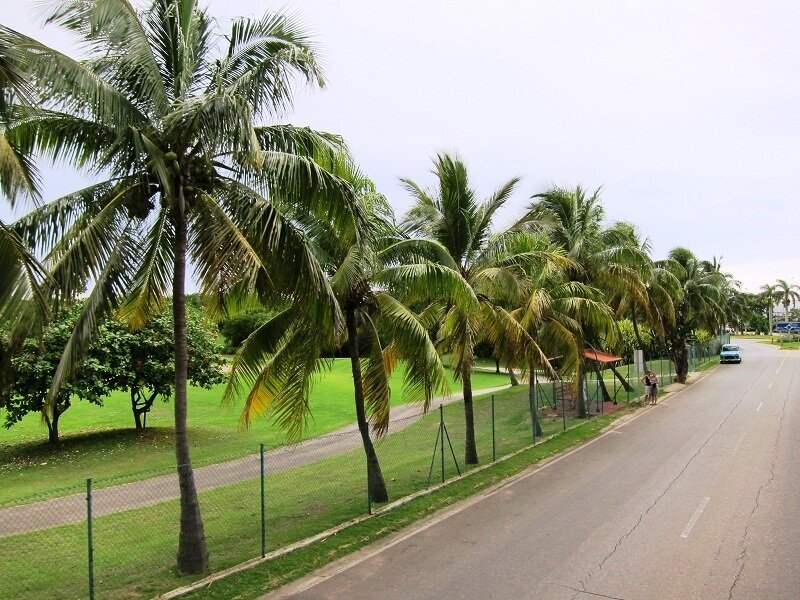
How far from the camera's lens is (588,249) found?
81.3 ft

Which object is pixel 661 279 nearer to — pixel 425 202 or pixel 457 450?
pixel 457 450

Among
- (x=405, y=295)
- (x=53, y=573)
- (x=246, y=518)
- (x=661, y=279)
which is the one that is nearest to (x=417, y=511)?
(x=246, y=518)

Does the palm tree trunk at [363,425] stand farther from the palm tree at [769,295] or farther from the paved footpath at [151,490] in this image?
the palm tree at [769,295]

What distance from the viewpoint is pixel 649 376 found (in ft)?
92.9

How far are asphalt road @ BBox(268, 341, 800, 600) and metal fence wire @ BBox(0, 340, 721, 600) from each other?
188 cm

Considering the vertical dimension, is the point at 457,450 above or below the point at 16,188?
below

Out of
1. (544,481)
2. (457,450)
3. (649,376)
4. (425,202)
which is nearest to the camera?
(544,481)

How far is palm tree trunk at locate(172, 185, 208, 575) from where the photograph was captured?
345 inches

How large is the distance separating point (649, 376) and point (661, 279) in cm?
649

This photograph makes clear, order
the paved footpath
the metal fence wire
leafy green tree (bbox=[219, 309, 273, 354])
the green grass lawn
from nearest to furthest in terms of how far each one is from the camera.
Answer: the metal fence wire → the paved footpath → the green grass lawn → leafy green tree (bbox=[219, 309, 273, 354])

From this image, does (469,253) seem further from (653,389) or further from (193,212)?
(653,389)

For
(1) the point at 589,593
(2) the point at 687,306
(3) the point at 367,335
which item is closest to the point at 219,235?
(3) the point at 367,335

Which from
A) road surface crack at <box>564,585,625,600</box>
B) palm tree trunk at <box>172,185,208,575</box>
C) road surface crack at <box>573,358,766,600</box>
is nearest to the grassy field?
palm tree trunk at <box>172,185,208,575</box>

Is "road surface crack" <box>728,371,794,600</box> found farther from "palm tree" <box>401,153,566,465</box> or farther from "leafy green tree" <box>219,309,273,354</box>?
"leafy green tree" <box>219,309,273,354</box>
